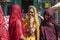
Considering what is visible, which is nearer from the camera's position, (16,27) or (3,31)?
(3,31)

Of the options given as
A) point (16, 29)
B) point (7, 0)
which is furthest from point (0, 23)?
point (7, 0)


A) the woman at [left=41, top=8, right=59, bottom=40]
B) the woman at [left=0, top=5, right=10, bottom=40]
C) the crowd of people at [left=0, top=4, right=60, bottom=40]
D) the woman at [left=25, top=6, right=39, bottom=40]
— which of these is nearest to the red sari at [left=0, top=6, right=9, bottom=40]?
the woman at [left=0, top=5, right=10, bottom=40]

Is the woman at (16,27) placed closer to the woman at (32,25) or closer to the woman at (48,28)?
the woman at (32,25)

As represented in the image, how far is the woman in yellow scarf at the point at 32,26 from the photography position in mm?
5030

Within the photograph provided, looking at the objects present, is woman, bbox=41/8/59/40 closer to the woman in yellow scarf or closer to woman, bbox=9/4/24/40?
the woman in yellow scarf

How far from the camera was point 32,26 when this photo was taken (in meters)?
5.11

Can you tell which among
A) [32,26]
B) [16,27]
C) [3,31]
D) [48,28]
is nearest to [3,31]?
[3,31]

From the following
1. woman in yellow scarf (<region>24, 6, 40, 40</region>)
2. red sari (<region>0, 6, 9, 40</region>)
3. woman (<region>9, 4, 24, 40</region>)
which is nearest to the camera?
red sari (<region>0, 6, 9, 40</region>)

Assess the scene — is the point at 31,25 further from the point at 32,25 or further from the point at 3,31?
the point at 3,31

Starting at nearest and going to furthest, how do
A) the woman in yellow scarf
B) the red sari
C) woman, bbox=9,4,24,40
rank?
the red sari
woman, bbox=9,4,24,40
the woman in yellow scarf

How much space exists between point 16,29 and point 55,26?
3.15 feet

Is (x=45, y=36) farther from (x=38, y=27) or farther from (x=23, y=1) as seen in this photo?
(x=23, y=1)

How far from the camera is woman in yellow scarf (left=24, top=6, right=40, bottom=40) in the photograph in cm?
503

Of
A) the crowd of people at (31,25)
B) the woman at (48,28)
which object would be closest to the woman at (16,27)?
the crowd of people at (31,25)
